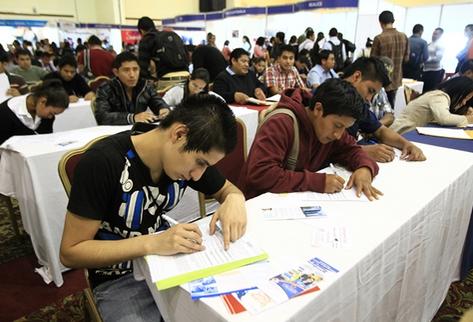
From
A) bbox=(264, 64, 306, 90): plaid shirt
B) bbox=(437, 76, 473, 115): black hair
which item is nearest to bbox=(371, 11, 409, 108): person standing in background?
bbox=(264, 64, 306, 90): plaid shirt

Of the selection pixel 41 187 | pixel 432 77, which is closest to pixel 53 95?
pixel 41 187

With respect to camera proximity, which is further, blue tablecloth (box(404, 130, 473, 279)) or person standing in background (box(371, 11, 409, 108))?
person standing in background (box(371, 11, 409, 108))

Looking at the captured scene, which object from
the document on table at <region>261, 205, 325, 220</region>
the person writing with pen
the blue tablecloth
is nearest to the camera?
the person writing with pen

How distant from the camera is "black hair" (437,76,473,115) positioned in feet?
8.06

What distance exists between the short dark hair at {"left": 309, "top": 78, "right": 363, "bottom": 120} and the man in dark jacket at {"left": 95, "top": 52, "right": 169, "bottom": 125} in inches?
55.3

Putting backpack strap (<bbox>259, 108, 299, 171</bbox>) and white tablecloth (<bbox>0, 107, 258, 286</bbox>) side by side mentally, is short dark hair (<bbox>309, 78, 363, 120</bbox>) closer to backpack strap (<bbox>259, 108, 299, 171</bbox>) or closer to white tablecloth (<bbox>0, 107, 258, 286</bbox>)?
backpack strap (<bbox>259, 108, 299, 171</bbox>)

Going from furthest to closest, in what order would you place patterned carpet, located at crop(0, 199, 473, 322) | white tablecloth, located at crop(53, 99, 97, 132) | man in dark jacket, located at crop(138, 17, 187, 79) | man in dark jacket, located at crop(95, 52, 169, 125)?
man in dark jacket, located at crop(138, 17, 187, 79) → white tablecloth, located at crop(53, 99, 97, 132) → man in dark jacket, located at crop(95, 52, 169, 125) → patterned carpet, located at crop(0, 199, 473, 322)

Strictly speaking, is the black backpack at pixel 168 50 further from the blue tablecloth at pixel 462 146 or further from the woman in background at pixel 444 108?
the blue tablecloth at pixel 462 146

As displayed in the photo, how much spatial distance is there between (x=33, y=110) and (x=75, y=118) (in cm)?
121

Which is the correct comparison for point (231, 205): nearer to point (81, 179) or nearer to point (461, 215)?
point (81, 179)

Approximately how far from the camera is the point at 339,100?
129cm

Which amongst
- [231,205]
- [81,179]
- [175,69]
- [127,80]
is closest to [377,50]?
[175,69]

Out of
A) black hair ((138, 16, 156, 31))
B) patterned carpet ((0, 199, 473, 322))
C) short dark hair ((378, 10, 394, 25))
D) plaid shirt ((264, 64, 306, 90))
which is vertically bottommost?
patterned carpet ((0, 199, 473, 322))

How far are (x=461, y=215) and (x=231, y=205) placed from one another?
1129mm
